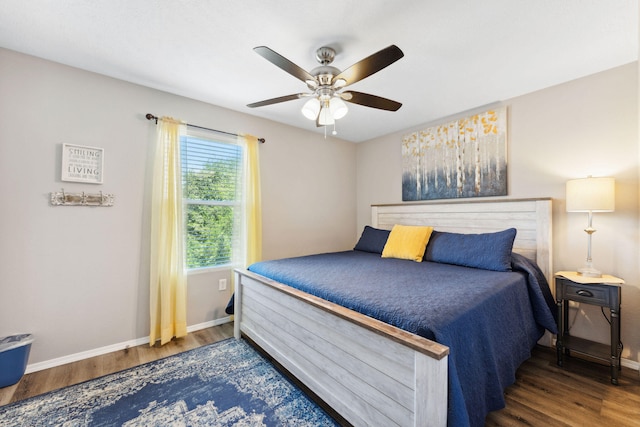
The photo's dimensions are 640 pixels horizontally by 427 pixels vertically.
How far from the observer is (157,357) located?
2254mm

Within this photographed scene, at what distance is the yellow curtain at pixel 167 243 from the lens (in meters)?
2.48

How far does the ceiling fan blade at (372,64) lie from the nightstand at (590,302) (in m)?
2.10

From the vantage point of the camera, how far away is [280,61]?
5.08ft

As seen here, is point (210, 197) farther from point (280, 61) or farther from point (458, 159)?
point (458, 159)

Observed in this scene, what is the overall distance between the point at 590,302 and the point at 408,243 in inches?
56.1

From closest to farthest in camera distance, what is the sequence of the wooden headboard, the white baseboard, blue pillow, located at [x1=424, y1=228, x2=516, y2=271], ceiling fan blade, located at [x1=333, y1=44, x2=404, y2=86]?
ceiling fan blade, located at [x1=333, y1=44, x2=404, y2=86]
the white baseboard
blue pillow, located at [x1=424, y1=228, x2=516, y2=271]
the wooden headboard

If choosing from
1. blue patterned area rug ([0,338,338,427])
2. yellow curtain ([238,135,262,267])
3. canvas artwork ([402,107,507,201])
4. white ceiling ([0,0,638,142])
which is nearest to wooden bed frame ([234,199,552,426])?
blue patterned area rug ([0,338,338,427])

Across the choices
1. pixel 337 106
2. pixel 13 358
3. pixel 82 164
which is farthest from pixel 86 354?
pixel 337 106

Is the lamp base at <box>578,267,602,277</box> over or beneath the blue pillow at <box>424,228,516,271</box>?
beneath

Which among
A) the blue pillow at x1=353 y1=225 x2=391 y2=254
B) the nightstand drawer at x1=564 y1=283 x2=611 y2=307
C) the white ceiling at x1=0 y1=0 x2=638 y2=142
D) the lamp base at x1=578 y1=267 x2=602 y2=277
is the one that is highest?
the white ceiling at x1=0 y1=0 x2=638 y2=142

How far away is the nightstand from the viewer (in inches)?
74.4

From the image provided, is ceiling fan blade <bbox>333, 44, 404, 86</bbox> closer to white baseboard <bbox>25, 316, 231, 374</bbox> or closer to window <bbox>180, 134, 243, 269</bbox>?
window <bbox>180, 134, 243, 269</bbox>

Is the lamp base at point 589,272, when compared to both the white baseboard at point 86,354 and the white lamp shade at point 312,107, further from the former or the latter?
the white baseboard at point 86,354

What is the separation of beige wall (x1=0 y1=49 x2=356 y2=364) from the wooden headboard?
96.0 inches
